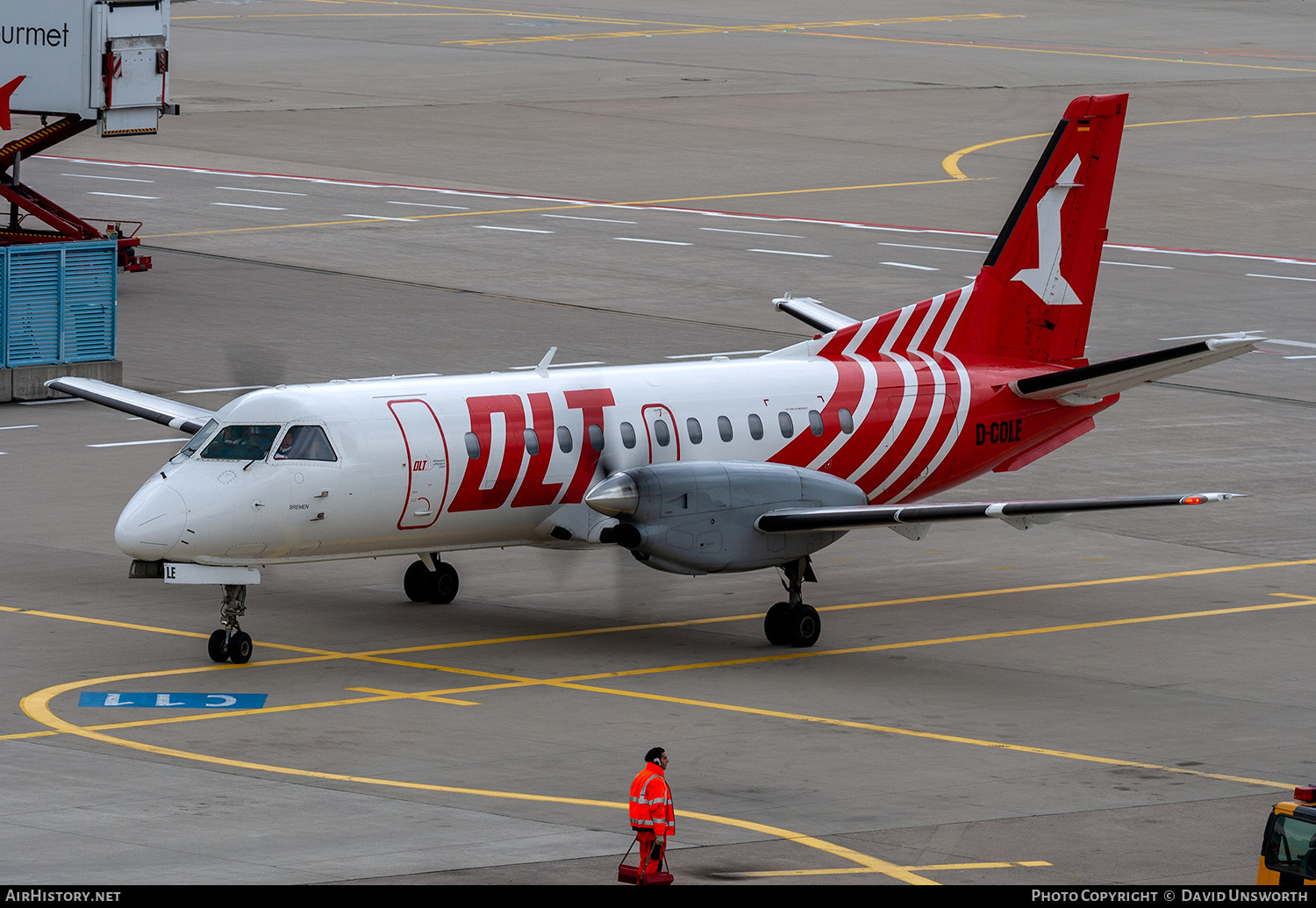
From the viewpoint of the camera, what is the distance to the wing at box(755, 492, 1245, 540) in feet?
88.3

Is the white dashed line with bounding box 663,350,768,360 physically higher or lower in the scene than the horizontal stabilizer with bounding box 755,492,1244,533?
higher

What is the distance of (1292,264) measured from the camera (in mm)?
60406

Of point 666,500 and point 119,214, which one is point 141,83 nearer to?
point 119,214

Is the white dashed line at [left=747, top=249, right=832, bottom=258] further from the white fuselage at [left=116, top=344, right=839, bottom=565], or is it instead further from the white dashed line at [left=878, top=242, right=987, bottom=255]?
the white fuselage at [left=116, top=344, right=839, bottom=565]

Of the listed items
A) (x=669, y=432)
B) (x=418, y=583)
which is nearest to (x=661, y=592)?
(x=669, y=432)

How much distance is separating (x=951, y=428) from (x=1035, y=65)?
3025 inches

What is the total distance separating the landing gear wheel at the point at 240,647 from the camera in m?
26.6

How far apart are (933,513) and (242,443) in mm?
8708

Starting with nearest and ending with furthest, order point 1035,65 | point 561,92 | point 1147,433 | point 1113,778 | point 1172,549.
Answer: point 1113,778 → point 1172,549 → point 1147,433 → point 561,92 → point 1035,65

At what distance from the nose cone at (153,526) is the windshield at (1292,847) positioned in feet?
46.0

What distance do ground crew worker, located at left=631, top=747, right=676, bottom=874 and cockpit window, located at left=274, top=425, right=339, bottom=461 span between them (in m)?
9.53

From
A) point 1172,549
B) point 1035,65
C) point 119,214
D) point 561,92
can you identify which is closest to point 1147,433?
point 1172,549

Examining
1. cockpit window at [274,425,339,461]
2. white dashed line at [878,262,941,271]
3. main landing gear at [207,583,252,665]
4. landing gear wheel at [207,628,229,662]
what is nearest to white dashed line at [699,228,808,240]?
white dashed line at [878,262,941,271]

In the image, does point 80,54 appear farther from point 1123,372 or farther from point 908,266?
point 1123,372
